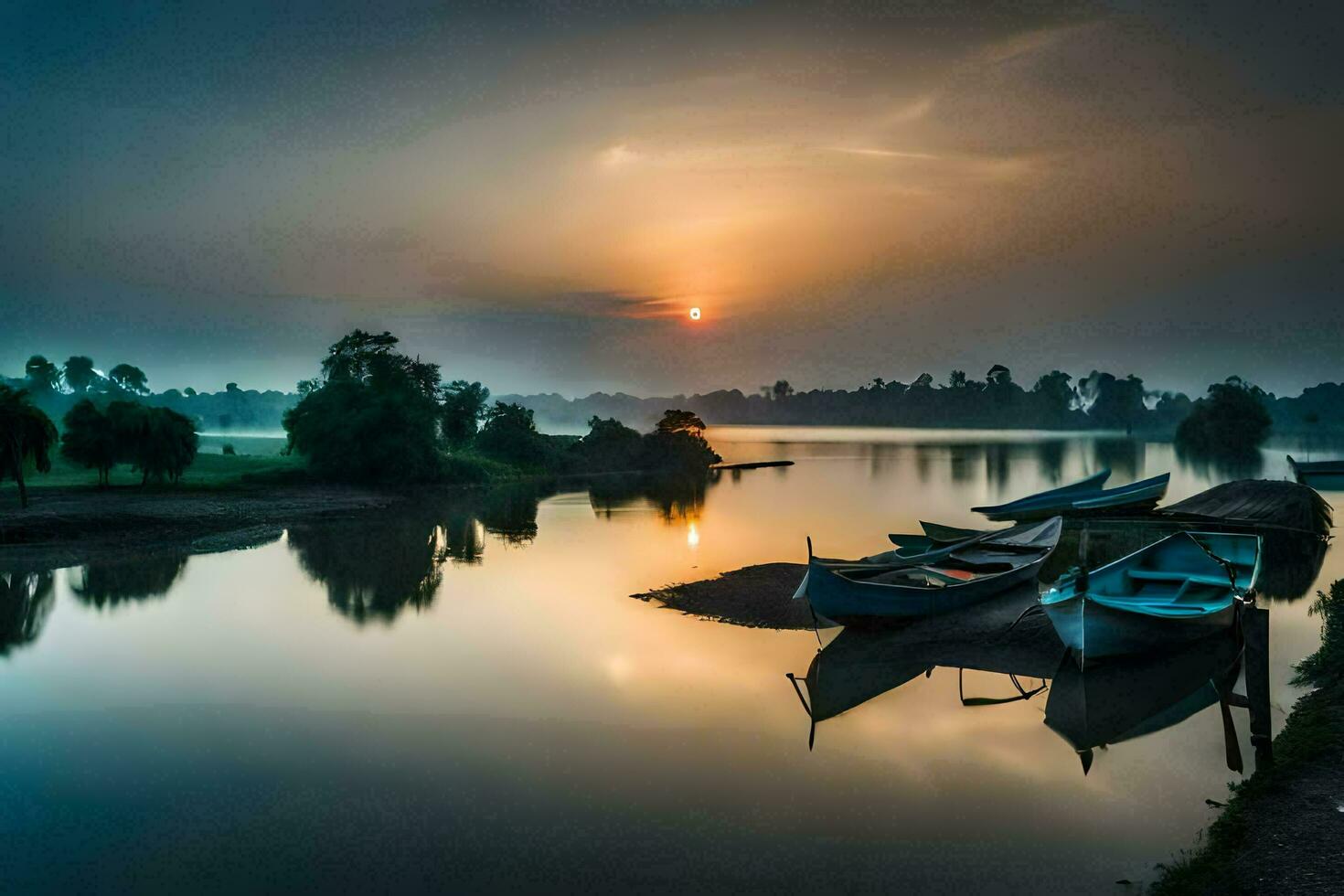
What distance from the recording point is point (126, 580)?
29141 millimetres

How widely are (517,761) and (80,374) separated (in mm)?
178119

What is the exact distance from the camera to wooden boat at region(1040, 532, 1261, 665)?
1720 centimetres

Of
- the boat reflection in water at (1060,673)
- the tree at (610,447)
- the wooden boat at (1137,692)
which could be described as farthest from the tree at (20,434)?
the tree at (610,447)

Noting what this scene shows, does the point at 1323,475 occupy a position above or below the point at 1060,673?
above

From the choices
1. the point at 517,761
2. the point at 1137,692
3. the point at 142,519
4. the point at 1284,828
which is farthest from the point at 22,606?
the point at 1284,828

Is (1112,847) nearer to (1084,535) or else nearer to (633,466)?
(1084,535)

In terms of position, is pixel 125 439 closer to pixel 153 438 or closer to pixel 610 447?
pixel 153 438

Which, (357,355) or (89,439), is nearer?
(89,439)

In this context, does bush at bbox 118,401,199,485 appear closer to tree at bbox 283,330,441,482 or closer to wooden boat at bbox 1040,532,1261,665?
tree at bbox 283,330,441,482

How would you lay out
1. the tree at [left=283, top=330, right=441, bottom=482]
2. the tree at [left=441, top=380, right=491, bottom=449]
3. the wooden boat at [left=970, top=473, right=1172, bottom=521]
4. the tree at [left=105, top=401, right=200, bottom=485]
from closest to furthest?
the wooden boat at [left=970, top=473, right=1172, bottom=521] → the tree at [left=105, top=401, right=200, bottom=485] → the tree at [left=283, top=330, right=441, bottom=482] → the tree at [left=441, top=380, right=491, bottom=449]

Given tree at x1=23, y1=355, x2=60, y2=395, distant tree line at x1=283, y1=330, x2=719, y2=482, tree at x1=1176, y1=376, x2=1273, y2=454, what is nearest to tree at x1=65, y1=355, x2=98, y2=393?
tree at x1=23, y1=355, x2=60, y2=395

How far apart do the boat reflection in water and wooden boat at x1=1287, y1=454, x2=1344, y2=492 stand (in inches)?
1894

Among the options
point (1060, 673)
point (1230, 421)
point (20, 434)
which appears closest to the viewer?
point (1060, 673)

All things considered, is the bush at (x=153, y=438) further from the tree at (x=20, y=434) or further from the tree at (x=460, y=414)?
the tree at (x=460, y=414)
